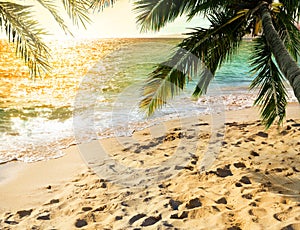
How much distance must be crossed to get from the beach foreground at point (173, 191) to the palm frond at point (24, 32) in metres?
2.05

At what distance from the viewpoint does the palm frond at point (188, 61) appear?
5422 mm

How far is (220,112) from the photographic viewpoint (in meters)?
11.5

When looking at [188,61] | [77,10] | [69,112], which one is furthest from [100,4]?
[69,112]

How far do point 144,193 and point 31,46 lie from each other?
3089 millimetres

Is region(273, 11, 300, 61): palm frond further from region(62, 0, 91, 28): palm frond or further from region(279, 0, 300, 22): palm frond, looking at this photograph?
region(62, 0, 91, 28): palm frond

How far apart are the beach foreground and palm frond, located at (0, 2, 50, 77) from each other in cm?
205

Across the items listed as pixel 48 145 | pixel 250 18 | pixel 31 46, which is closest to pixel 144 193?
pixel 31 46

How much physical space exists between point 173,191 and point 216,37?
2662mm

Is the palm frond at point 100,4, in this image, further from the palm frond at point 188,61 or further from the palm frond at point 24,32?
the palm frond at point 188,61

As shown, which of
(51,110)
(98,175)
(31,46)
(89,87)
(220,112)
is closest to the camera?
(31,46)

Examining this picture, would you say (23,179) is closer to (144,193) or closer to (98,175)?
(98,175)

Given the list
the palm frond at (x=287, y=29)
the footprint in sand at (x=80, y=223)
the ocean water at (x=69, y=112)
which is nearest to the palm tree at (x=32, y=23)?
the ocean water at (x=69, y=112)

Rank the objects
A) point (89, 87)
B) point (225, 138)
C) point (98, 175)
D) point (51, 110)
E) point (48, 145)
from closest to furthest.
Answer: point (98, 175)
point (225, 138)
point (48, 145)
point (51, 110)
point (89, 87)

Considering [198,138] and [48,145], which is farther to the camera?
[48,145]
